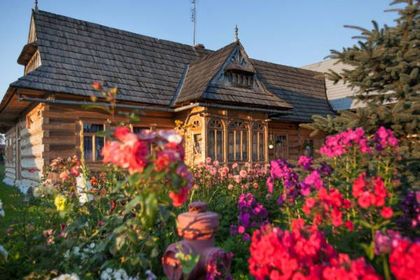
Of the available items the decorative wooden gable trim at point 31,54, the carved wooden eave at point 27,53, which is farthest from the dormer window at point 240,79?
the carved wooden eave at point 27,53

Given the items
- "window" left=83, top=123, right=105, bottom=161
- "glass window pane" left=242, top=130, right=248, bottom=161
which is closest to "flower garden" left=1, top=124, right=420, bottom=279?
"window" left=83, top=123, right=105, bottom=161

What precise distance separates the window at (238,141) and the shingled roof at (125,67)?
34.3 inches

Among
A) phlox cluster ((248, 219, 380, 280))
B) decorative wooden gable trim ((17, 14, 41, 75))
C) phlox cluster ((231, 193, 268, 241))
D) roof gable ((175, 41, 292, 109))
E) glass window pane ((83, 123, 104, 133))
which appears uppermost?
decorative wooden gable trim ((17, 14, 41, 75))

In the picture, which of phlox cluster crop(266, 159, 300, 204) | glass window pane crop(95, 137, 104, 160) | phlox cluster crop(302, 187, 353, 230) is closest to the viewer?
phlox cluster crop(302, 187, 353, 230)

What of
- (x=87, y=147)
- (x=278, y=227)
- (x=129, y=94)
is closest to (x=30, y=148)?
(x=87, y=147)

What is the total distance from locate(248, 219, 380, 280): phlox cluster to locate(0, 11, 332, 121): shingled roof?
8208mm

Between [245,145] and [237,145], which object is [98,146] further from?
[245,145]

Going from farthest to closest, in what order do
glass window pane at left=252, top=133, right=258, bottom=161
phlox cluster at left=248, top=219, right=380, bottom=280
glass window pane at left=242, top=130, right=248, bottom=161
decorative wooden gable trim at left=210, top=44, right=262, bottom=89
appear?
glass window pane at left=252, top=133, right=258, bottom=161 → glass window pane at left=242, top=130, right=248, bottom=161 → decorative wooden gable trim at left=210, top=44, right=262, bottom=89 → phlox cluster at left=248, top=219, right=380, bottom=280

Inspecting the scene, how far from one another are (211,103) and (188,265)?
8607 millimetres

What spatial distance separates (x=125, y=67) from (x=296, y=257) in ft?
34.1

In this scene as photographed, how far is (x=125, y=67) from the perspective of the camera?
36.4ft

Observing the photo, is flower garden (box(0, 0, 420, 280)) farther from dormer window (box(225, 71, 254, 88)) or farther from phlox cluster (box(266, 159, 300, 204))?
dormer window (box(225, 71, 254, 88))

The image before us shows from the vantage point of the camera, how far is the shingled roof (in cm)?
933

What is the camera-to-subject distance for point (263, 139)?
11.7m
